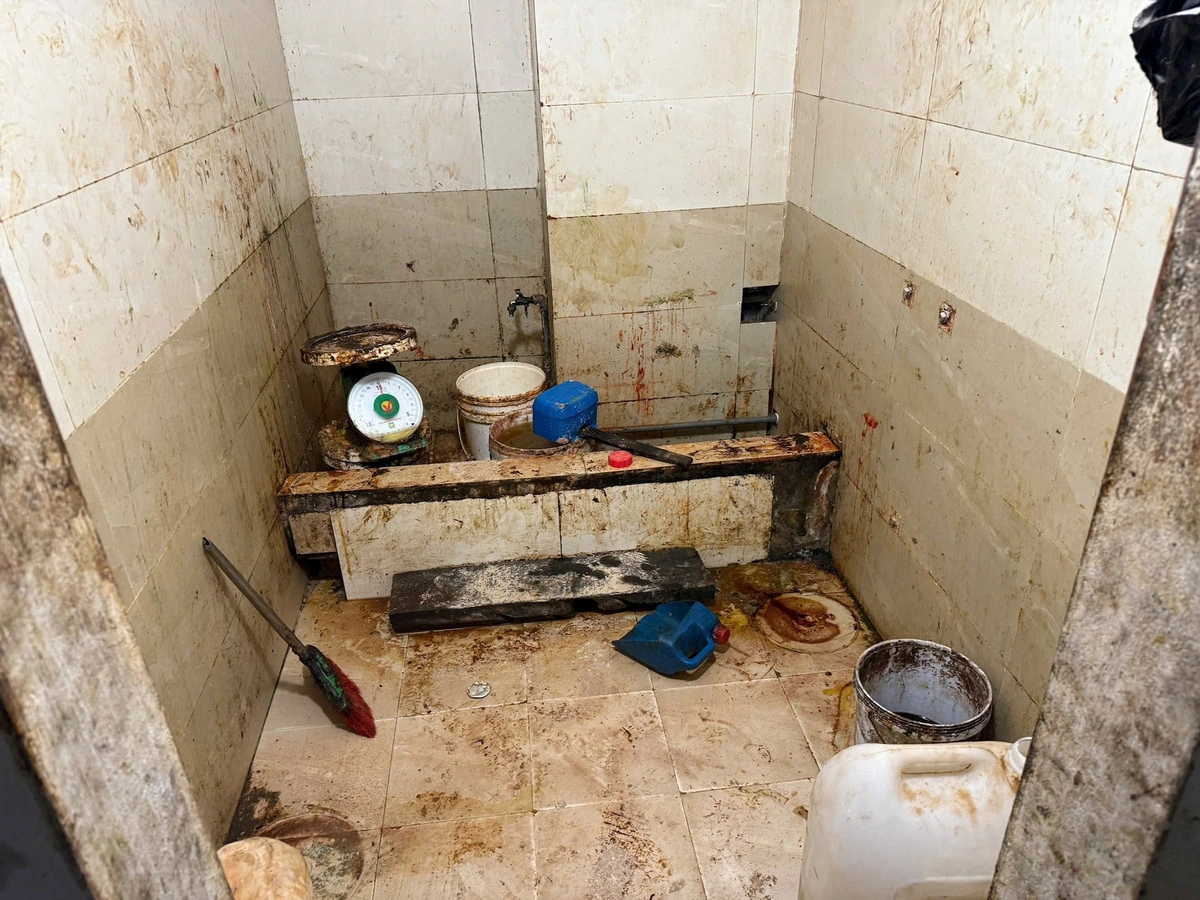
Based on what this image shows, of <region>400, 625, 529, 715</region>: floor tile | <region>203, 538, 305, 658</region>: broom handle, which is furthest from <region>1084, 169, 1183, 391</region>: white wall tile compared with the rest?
<region>203, 538, 305, 658</region>: broom handle

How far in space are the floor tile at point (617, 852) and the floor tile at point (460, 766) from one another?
170 millimetres

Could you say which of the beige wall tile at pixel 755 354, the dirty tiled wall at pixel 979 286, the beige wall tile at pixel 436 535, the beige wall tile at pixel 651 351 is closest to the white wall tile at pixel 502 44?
the beige wall tile at pixel 651 351

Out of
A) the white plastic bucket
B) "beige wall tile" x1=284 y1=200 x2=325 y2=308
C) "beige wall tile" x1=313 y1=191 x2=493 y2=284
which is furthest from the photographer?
"beige wall tile" x1=313 y1=191 x2=493 y2=284

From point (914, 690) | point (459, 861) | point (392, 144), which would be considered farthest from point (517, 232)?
point (459, 861)

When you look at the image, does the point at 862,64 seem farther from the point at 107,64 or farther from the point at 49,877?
the point at 49,877

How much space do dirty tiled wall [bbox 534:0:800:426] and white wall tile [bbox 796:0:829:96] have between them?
0.07 metres

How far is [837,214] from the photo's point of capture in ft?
10.6

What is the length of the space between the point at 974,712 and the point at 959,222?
1.53 m

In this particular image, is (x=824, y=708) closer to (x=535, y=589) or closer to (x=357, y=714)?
(x=535, y=589)

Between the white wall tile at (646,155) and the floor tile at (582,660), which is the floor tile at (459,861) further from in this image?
the white wall tile at (646,155)

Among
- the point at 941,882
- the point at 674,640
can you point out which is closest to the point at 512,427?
the point at 674,640

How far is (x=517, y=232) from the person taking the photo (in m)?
4.61

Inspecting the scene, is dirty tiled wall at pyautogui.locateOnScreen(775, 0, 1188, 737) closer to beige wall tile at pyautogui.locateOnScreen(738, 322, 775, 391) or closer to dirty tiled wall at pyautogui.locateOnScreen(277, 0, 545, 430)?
beige wall tile at pyautogui.locateOnScreen(738, 322, 775, 391)

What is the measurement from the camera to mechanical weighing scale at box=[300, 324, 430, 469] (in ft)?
11.1
